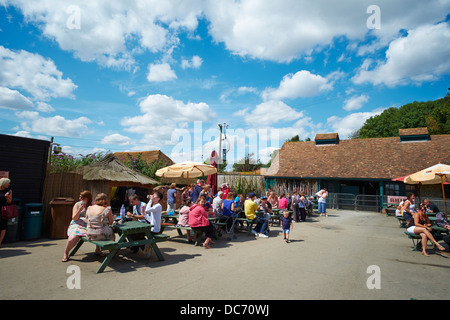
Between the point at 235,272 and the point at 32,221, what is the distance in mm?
6182

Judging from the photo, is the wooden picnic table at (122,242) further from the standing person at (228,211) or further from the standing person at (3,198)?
the standing person at (228,211)

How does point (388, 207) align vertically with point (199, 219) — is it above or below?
below

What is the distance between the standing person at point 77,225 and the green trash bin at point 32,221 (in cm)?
259

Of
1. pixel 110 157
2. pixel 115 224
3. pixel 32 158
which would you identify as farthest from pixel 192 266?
pixel 110 157

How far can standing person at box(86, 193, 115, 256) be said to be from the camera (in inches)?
212

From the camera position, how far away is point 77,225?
5785 millimetres

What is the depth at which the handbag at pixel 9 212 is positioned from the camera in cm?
654

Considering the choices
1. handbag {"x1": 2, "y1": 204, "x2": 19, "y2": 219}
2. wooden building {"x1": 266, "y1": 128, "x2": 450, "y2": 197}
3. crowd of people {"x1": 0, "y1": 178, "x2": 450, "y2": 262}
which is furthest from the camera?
Result: wooden building {"x1": 266, "y1": 128, "x2": 450, "y2": 197}

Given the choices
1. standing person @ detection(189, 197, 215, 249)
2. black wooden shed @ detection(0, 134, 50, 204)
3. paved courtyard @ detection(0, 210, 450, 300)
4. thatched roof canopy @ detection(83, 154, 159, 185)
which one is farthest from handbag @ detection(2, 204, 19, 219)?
standing person @ detection(189, 197, 215, 249)

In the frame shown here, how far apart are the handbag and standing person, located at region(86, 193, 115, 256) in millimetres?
2824

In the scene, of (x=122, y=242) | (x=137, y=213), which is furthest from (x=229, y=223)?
(x=122, y=242)

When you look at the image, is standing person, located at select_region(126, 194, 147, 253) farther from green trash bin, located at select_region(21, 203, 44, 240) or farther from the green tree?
the green tree

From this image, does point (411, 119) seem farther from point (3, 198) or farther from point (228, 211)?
point (3, 198)

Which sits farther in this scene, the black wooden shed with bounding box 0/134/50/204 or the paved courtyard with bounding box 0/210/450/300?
the black wooden shed with bounding box 0/134/50/204
